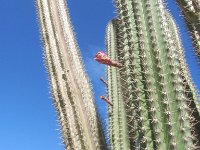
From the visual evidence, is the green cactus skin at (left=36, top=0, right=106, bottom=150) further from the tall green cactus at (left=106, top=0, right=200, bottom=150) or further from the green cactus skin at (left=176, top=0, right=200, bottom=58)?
the tall green cactus at (left=106, top=0, right=200, bottom=150)

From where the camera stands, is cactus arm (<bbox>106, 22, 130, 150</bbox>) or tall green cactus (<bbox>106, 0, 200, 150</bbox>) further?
cactus arm (<bbox>106, 22, 130, 150</bbox>)

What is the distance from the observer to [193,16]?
11.7ft

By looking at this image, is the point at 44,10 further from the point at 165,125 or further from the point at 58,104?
the point at 165,125

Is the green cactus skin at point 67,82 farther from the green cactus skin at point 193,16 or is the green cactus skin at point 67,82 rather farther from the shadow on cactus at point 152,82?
the green cactus skin at point 193,16

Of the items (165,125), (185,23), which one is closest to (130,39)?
(165,125)

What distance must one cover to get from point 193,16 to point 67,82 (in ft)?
6.31

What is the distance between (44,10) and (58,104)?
1.20 m

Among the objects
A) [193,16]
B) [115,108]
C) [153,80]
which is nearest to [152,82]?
[153,80]

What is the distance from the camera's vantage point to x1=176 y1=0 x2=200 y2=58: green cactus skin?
353cm

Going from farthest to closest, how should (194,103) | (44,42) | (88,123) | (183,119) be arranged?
(44,42) → (88,123) → (194,103) → (183,119)

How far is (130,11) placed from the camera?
10.5ft

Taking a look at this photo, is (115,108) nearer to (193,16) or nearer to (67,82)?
(67,82)

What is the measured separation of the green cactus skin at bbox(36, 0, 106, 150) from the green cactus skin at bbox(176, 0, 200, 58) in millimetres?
1655

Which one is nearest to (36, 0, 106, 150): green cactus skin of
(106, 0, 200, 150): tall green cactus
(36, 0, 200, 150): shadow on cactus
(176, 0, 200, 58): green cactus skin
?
(36, 0, 200, 150): shadow on cactus
